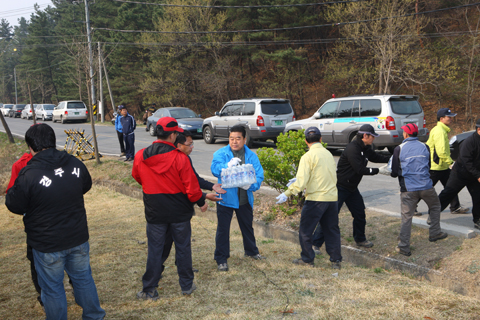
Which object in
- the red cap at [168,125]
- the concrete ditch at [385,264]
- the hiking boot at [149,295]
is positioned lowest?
the concrete ditch at [385,264]

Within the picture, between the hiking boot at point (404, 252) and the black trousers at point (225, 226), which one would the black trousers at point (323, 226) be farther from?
the hiking boot at point (404, 252)

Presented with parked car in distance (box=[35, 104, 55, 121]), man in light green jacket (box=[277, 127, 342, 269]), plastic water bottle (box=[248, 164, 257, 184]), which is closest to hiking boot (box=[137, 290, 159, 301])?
plastic water bottle (box=[248, 164, 257, 184])

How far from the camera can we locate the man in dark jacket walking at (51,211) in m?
3.23

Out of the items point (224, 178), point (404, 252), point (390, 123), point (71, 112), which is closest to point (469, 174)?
point (404, 252)

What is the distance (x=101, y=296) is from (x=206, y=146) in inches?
523

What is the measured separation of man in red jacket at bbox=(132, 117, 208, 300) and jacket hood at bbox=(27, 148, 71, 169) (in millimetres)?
871

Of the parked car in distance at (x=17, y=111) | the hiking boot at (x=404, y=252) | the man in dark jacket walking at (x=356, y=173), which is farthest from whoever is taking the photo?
the parked car in distance at (x=17, y=111)

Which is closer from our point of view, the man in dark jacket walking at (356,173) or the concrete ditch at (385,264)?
the concrete ditch at (385,264)

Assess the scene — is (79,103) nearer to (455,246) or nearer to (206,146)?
(206,146)

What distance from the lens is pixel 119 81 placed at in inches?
1697

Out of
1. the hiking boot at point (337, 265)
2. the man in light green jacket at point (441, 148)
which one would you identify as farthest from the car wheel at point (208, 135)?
the hiking boot at point (337, 265)

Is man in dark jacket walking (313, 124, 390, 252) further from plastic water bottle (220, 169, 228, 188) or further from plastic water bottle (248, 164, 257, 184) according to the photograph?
plastic water bottle (220, 169, 228, 188)

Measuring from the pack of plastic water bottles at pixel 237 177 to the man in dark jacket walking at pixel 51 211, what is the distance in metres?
1.80

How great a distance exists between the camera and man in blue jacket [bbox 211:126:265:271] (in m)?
4.89
